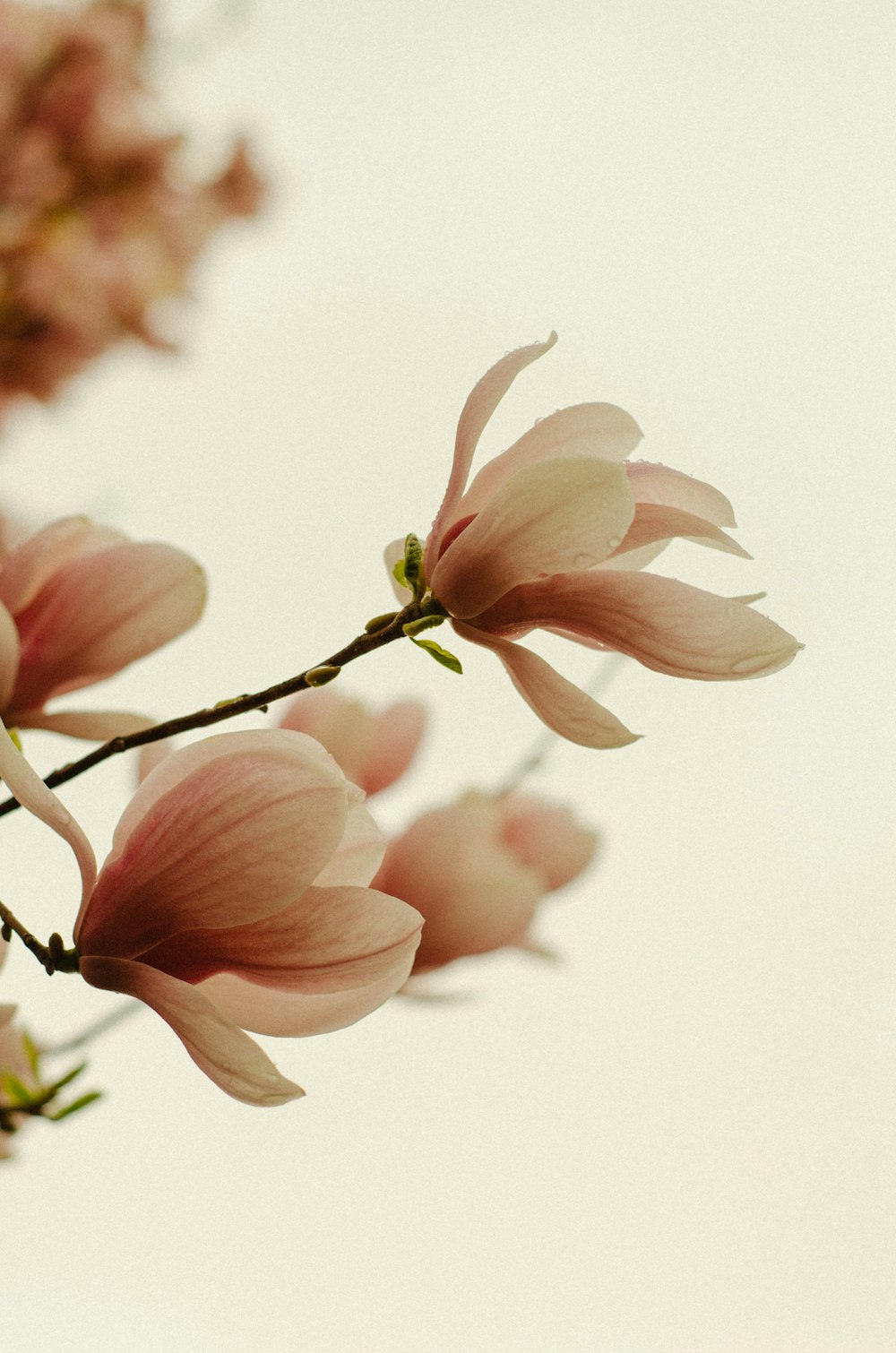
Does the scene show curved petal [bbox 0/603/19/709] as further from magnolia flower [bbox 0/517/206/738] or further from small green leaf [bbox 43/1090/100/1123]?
small green leaf [bbox 43/1090/100/1123]

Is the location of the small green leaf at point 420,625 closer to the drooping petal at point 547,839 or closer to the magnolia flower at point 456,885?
the magnolia flower at point 456,885

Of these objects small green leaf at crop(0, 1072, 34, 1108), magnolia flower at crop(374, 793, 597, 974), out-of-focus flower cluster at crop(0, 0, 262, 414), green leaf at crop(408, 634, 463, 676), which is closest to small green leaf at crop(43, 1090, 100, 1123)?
small green leaf at crop(0, 1072, 34, 1108)

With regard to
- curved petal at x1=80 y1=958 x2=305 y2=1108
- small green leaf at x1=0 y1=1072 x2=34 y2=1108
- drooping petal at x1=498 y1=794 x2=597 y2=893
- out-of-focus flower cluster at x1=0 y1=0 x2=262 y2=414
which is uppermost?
out-of-focus flower cluster at x1=0 y1=0 x2=262 y2=414

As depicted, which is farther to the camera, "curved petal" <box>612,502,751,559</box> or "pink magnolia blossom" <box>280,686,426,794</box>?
"pink magnolia blossom" <box>280,686,426,794</box>

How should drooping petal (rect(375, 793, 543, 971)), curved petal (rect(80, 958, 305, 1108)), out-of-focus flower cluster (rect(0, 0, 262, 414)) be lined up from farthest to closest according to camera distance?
out-of-focus flower cluster (rect(0, 0, 262, 414)) → drooping petal (rect(375, 793, 543, 971)) → curved petal (rect(80, 958, 305, 1108))

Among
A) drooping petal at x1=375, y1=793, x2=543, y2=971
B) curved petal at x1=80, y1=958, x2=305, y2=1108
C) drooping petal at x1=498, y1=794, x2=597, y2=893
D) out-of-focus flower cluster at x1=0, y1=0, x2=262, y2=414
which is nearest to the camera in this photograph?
curved petal at x1=80, y1=958, x2=305, y2=1108

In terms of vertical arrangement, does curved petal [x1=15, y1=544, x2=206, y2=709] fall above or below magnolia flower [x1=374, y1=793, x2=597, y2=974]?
above

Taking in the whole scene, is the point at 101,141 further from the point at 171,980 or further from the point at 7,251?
the point at 171,980
